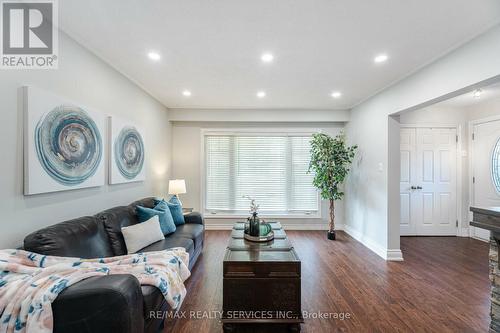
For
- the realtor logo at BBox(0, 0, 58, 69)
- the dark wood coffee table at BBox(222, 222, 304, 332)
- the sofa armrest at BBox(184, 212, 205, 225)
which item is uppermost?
the realtor logo at BBox(0, 0, 58, 69)

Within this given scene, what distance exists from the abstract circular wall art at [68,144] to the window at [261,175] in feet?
9.23

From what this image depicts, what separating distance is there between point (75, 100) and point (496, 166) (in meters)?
6.50

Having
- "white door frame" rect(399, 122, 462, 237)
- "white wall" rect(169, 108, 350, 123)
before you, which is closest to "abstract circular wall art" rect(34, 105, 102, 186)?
"white wall" rect(169, 108, 350, 123)

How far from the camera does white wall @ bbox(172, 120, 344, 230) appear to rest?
5105mm

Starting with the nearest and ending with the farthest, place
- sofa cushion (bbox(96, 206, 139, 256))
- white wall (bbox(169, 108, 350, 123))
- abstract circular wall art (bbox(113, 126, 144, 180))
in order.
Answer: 1. sofa cushion (bbox(96, 206, 139, 256))
2. abstract circular wall art (bbox(113, 126, 144, 180))
3. white wall (bbox(169, 108, 350, 123))

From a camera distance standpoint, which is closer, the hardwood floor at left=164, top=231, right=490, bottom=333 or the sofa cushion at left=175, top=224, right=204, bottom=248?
the hardwood floor at left=164, top=231, right=490, bottom=333

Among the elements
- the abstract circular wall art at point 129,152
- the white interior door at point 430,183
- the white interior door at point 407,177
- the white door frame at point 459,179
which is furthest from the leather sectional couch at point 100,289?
the white door frame at point 459,179

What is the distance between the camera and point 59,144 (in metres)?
2.03

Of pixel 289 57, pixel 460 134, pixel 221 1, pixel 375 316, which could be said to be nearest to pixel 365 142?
pixel 460 134

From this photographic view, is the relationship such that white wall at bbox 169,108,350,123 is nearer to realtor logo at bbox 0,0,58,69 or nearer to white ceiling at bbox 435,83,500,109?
white ceiling at bbox 435,83,500,109

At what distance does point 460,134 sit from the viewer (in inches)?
181

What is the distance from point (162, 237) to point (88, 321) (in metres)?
1.53

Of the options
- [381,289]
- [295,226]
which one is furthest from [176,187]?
[381,289]

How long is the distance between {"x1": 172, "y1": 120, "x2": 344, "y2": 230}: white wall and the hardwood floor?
1.03 m
